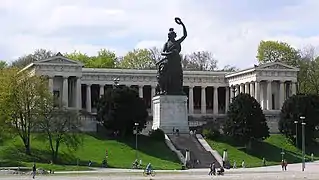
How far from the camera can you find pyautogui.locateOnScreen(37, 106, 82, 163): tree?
8256cm

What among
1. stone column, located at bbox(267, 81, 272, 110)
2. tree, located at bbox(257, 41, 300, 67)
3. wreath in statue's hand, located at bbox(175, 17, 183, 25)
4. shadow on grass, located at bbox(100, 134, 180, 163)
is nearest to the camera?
shadow on grass, located at bbox(100, 134, 180, 163)

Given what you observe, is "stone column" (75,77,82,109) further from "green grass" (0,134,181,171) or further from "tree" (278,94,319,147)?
"tree" (278,94,319,147)

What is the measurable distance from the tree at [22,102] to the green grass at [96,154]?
2.30 metres

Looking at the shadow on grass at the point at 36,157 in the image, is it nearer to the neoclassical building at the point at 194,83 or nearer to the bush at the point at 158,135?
the bush at the point at 158,135

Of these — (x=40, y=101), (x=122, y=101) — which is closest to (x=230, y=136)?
(x=122, y=101)

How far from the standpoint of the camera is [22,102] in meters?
87.6

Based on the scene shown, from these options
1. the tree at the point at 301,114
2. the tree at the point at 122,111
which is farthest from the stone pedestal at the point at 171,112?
the tree at the point at 301,114

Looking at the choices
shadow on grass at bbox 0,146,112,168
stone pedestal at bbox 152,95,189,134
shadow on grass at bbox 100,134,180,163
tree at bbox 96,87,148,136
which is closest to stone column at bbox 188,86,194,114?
tree at bbox 96,87,148,136

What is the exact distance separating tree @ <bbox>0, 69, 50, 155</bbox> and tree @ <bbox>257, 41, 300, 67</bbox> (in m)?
68.0

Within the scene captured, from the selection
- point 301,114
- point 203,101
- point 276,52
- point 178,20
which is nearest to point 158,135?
point 178,20

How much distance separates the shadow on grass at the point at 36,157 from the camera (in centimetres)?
8150

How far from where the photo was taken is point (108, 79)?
5290 inches

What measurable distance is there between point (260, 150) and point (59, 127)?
1147 inches

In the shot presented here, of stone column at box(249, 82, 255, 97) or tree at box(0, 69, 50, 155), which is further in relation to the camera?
stone column at box(249, 82, 255, 97)
